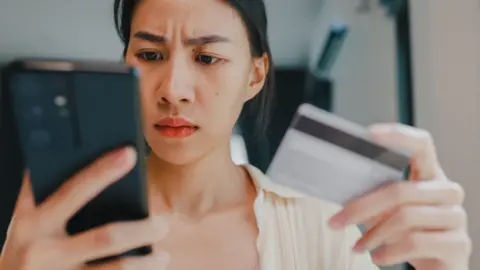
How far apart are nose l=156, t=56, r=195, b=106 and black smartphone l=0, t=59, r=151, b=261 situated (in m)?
0.09

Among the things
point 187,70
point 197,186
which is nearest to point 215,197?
point 197,186

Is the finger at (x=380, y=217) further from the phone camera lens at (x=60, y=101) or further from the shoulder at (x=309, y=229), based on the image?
the phone camera lens at (x=60, y=101)

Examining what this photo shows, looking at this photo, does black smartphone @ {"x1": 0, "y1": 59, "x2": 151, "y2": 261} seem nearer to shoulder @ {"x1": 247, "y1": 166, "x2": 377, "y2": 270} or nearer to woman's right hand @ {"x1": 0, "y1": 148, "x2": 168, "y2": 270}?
woman's right hand @ {"x1": 0, "y1": 148, "x2": 168, "y2": 270}

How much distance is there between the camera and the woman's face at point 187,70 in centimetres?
43

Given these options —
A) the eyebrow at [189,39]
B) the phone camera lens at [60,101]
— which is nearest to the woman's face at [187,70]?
the eyebrow at [189,39]

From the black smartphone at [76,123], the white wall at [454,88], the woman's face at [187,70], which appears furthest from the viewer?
the white wall at [454,88]

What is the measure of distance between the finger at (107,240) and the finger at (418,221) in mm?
172

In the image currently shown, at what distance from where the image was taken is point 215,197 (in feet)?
1.63

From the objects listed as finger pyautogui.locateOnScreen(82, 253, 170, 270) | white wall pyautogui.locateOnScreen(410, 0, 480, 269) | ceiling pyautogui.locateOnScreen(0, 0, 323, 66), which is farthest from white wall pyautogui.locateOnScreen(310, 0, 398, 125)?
finger pyautogui.locateOnScreen(82, 253, 170, 270)

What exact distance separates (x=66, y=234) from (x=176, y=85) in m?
0.14

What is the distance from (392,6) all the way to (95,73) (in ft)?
1.39

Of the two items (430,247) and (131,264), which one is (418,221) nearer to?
(430,247)

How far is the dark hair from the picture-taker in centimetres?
47

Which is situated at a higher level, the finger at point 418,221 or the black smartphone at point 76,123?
the black smartphone at point 76,123
